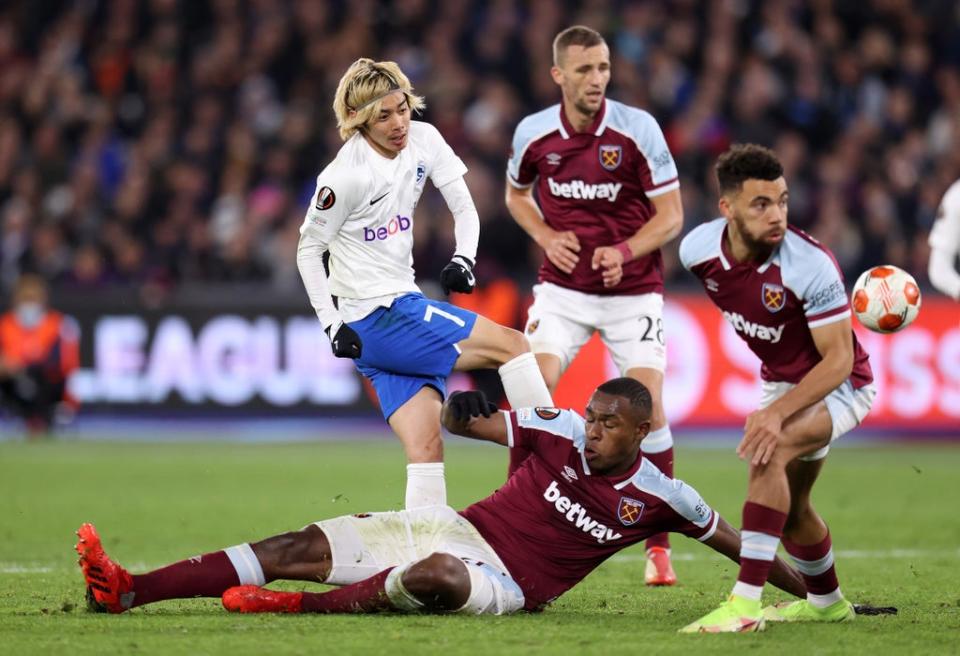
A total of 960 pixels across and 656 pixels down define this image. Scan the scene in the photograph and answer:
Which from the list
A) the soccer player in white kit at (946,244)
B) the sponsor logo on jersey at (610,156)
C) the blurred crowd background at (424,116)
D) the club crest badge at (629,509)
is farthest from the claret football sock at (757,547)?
the blurred crowd background at (424,116)

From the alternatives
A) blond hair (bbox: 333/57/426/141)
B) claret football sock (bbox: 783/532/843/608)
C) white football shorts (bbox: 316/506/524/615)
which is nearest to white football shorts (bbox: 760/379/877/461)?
claret football sock (bbox: 783/532/843/608)

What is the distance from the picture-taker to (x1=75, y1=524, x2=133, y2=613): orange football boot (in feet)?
18.6

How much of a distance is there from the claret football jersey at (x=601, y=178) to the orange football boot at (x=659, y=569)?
1.34 meters

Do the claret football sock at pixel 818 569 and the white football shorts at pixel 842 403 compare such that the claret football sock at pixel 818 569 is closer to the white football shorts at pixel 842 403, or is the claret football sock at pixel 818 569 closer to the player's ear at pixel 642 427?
the white football shorts at pixel 842 403

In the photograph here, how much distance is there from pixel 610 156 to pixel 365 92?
1.49m

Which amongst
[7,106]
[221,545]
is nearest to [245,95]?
[7,106]

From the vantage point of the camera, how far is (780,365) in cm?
622

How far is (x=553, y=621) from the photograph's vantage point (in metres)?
5.82

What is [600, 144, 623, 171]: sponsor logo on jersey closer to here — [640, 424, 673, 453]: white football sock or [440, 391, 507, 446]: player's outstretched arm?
[640, 424, 673, 453]: white football sock

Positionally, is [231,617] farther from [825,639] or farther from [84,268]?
[84,268]

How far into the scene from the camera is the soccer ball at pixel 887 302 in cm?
643

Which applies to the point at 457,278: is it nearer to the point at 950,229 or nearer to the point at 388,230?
the point at 388,230

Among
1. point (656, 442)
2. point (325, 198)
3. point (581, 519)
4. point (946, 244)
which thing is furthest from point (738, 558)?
point (946, 244)

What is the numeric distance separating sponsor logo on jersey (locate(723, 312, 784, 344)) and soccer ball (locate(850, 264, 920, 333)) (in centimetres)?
56
